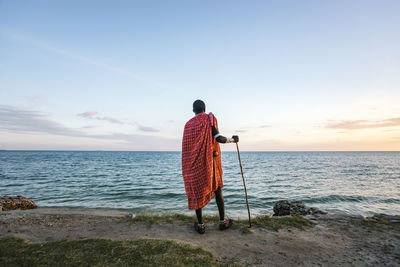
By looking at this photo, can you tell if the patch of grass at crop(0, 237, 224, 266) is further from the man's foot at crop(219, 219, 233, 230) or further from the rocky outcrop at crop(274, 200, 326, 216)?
the rocky outcrop at crop(274, 200, 326, 216)

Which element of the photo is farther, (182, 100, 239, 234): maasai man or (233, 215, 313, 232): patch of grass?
(233, 215, 313, 232): patch of grass

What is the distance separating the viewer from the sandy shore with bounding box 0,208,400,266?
328 cm

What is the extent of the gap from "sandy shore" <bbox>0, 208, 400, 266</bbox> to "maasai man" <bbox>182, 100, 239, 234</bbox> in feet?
1.92

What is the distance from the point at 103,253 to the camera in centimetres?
319

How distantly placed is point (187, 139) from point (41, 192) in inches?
570

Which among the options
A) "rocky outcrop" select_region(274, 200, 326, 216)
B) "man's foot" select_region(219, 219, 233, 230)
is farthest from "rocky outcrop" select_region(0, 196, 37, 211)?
"rocky outcrop" select_region(274, 200, 326, 216)

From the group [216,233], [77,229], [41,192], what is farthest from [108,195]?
[216,233]

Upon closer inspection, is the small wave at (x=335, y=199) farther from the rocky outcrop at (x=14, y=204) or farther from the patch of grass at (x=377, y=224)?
A: the rocky outcrop at (x=14, y=204)

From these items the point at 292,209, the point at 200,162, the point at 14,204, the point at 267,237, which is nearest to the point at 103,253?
the point at 200,162

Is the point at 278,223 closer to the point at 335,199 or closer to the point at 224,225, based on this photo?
the point at 224,225

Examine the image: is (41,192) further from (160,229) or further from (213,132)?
(213,132)

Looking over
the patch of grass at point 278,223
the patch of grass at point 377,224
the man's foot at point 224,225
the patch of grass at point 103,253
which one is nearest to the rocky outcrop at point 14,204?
the patch of grass at point 103,253

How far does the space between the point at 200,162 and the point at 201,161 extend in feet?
Result: 0.10

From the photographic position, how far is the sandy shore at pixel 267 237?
328 centimetres
